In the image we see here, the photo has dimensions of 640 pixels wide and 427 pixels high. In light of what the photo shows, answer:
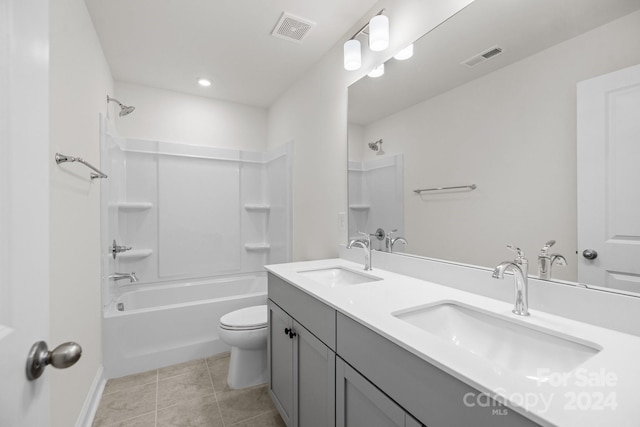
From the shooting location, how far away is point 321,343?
1.19 metres

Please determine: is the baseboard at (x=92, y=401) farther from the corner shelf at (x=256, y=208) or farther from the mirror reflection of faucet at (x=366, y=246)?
the corner shelf at (x=256, y=208)

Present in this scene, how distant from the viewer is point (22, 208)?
1.60 feet

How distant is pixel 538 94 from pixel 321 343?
1.24 m

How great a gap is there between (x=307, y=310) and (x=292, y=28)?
184cm

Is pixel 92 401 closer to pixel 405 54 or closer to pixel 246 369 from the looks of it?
pixel 246 369

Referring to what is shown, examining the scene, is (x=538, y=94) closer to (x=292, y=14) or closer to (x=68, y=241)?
(x=292, y=14)

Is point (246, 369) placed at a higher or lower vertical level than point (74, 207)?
lower

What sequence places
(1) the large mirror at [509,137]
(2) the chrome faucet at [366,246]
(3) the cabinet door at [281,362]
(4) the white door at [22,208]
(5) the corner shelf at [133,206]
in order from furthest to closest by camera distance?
(5) the corner shelf at [133,206]
(2) the chrome faucet at [366,246]
(3) the cabinet door at [281,362]
(1) the large mirror at [509,137]
(4) the white door at [22,208]

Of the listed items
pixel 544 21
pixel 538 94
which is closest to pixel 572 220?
pixel 538 94

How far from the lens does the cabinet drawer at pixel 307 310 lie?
3.71ft

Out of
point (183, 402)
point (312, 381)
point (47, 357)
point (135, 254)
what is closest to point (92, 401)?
point (183, 402)

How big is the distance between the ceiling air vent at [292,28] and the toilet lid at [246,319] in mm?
2030

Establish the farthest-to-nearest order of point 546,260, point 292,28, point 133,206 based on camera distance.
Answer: point 133,206 → point 292,28 → point 546,260

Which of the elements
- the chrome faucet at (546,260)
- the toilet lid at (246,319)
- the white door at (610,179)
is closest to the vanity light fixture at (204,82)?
the toilet lid at (246,319)
